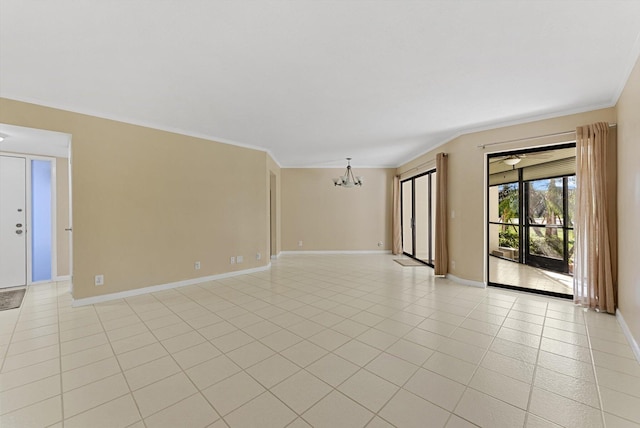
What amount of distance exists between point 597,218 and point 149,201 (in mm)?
6231

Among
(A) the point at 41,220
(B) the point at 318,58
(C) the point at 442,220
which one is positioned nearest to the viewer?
(B) the point at 318,58

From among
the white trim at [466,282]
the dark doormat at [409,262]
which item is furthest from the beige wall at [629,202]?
the dark doormat at [409,262]

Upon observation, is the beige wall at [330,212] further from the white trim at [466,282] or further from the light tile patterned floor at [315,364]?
the light tile patterned floor at [315,364]

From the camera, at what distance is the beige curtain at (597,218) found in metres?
3.28

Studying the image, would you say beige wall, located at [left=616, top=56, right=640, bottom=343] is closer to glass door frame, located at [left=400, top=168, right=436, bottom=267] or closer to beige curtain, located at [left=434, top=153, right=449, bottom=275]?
beige curtain, located at [left=434, top=153, right=449, bottom=275]

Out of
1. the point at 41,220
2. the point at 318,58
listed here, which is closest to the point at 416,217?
the point at 318,58

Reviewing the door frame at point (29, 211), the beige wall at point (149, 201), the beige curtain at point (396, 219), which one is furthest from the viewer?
the beige curtain at point (396, 219)

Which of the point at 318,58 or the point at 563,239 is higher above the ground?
the point at 318,58

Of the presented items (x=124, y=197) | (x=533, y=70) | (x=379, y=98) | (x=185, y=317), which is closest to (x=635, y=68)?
(x=533, y=70)

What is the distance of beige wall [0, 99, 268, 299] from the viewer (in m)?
3.59

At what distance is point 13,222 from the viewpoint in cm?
454

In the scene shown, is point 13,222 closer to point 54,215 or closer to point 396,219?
point 54,215

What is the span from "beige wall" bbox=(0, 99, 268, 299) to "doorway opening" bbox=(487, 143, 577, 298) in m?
4.63

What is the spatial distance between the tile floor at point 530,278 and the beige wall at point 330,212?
3.22 meters
